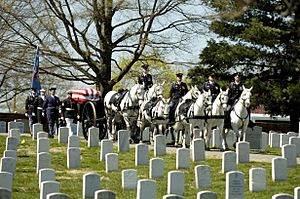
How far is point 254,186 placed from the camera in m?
15.0

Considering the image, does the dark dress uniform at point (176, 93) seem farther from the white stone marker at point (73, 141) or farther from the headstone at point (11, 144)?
the headstone at point (11, 144)

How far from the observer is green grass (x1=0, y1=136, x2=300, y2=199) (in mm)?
14711

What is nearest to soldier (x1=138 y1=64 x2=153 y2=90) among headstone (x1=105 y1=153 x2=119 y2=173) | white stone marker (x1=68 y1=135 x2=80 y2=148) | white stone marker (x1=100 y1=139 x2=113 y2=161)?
white stone marker (x1=68 y1=135 x2=80 y2=148)

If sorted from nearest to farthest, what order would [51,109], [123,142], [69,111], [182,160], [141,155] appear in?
[182,160]
[141,155]
[123,142]
[51,109]
[69,111]

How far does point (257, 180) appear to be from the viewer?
14953mm

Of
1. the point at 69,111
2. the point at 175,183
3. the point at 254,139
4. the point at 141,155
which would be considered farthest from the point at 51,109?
the point at 175,183

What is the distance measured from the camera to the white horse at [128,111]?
26250mm

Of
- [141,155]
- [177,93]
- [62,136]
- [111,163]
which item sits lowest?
[111,163]

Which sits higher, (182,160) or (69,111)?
(69,111)

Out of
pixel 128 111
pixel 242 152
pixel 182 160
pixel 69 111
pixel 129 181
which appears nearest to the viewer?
pixel 129 181

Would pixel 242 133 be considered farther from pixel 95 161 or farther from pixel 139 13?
pixel 139 13

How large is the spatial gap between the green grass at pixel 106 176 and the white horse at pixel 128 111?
13.4 feet

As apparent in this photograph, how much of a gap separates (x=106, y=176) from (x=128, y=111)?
386 inches

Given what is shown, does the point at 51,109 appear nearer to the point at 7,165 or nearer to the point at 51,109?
the point at 51,109
